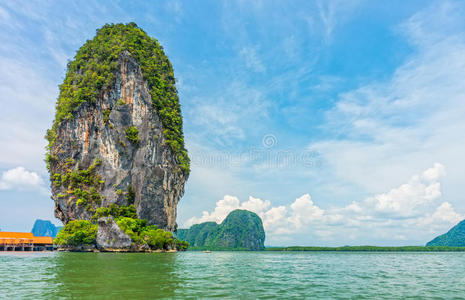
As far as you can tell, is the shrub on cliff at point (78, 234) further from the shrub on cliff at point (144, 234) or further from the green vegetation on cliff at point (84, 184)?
the green vegetation on cliff at point (84, 184)

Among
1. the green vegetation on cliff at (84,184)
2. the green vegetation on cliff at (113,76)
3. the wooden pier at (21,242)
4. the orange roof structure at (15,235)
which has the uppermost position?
the green vegetation on cliff at (113,76)

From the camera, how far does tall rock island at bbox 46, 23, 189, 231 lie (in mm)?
57938

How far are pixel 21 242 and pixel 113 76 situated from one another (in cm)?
3909

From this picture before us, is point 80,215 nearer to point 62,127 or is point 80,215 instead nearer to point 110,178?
point 110,178

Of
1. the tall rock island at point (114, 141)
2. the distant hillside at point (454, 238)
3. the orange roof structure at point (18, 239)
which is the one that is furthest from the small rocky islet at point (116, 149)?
the distant hillside at point (454, 238)

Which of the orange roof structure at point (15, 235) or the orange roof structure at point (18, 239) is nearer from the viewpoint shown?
the orange roof structure at point (18, 239)

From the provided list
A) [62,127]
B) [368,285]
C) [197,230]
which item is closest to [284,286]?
[368,285]

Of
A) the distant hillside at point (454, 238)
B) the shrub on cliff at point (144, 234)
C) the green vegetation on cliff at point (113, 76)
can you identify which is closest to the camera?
the shrub on cliff at point (144, 234)

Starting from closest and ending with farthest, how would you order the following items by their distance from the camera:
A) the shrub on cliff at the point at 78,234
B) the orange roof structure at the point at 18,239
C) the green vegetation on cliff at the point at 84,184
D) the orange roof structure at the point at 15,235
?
the shrub on cliff at the point at 78,234
the green vegetation on cliff at the point at 84,184
the orange roof structure at the point at 18,239
the orange roof structure at the point at 15,235

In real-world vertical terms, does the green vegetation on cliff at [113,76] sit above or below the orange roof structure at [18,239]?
above

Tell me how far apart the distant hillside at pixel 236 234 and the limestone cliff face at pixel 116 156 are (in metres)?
81.9

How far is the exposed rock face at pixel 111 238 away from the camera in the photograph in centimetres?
4753

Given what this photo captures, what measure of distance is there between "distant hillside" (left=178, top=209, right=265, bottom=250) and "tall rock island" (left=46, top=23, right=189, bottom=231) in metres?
80.0

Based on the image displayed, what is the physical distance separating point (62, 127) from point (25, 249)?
27170 mm
